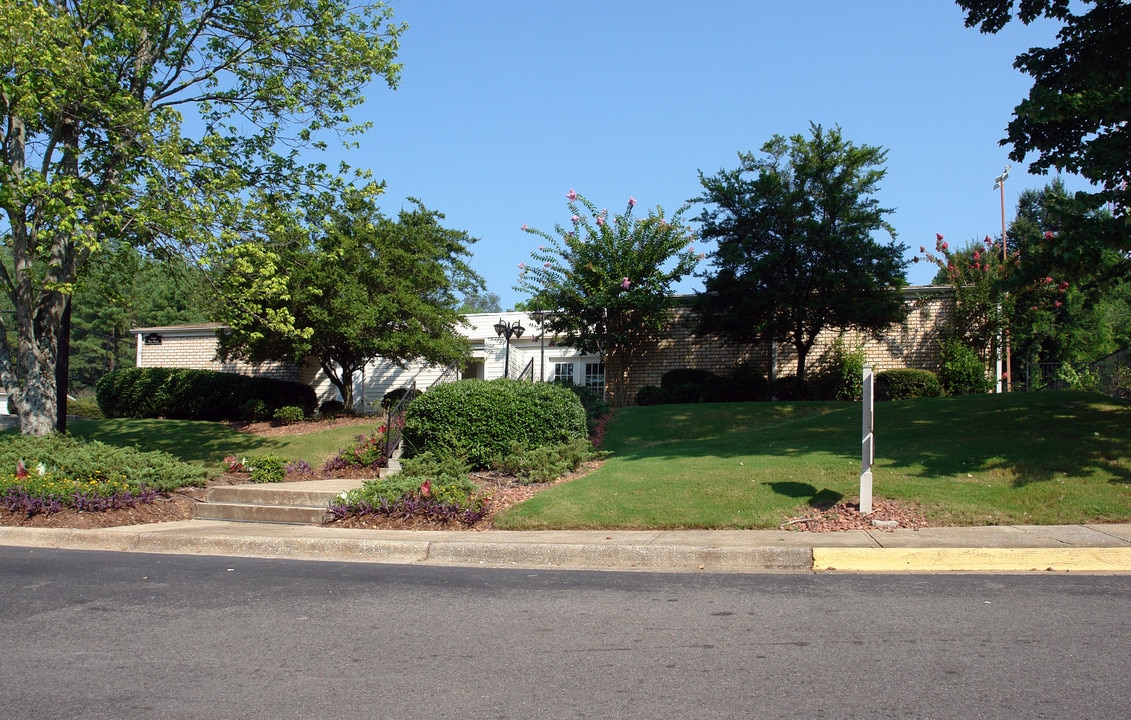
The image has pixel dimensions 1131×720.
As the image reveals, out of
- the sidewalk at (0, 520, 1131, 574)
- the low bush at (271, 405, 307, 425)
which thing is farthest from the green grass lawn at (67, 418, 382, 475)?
the sidewalk at (0, 520, 1131, 574)

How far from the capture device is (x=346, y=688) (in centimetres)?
432

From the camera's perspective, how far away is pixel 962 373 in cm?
2223

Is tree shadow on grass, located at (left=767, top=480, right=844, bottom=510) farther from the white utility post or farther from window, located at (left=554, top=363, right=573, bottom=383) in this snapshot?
window, located at (left=554, top=363, right=573, bottom=383)

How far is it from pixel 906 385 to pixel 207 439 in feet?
57.7

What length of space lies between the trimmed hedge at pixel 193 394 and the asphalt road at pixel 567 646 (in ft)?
56.7

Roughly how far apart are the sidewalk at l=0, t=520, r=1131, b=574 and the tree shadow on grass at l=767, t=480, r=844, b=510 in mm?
916

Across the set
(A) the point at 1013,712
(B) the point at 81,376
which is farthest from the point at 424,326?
(B) the point at 81,376

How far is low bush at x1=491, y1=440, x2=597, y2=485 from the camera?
11.6m

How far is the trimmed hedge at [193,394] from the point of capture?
23922 millimetres

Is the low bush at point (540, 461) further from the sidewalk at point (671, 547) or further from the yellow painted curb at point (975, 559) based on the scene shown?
the yellow painted curb at point (975, 559)

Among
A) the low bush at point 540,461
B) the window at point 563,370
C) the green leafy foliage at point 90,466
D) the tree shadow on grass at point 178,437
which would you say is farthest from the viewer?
the window at point 563,370

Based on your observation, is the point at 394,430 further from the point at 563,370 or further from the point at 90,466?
the point at 563,370

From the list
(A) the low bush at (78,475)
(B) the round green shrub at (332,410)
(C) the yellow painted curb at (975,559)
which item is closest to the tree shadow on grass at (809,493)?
(C) the yellow painted curb at (975,559)

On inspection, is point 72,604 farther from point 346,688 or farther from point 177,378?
point 177,378
